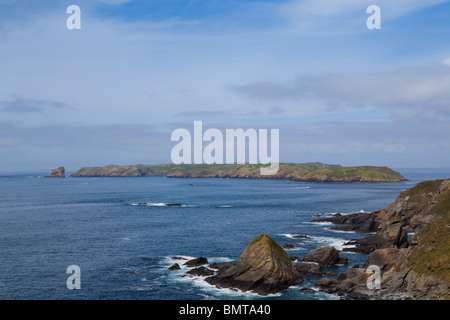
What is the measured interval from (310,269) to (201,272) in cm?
1743

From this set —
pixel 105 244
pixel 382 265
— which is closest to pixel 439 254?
pixel 382 265

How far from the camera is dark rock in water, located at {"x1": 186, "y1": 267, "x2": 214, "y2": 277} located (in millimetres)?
60250

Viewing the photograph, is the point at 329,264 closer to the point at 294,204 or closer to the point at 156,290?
the point at 156,290

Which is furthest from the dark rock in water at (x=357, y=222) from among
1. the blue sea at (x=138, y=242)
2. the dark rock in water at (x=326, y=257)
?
the dark rock in water at (x=326, y=257)

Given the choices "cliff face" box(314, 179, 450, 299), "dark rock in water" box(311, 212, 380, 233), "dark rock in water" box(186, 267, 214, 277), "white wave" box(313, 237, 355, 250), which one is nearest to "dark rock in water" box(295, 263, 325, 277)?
"cliff face" box(314, 179, 450, 299)

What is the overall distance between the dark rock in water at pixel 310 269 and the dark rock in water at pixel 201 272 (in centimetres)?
1422

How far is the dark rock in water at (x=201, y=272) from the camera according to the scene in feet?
198

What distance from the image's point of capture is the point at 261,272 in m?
53.7

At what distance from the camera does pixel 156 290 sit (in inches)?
2094

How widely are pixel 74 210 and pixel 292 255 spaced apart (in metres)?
101

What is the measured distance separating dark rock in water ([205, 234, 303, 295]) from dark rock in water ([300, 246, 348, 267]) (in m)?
10.3

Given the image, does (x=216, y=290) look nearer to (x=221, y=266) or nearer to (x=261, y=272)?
(x=261, y=272)

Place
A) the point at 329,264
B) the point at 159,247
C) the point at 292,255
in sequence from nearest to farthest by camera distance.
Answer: the point at 329,264 < the point at 292,255 < the point at 159,247
